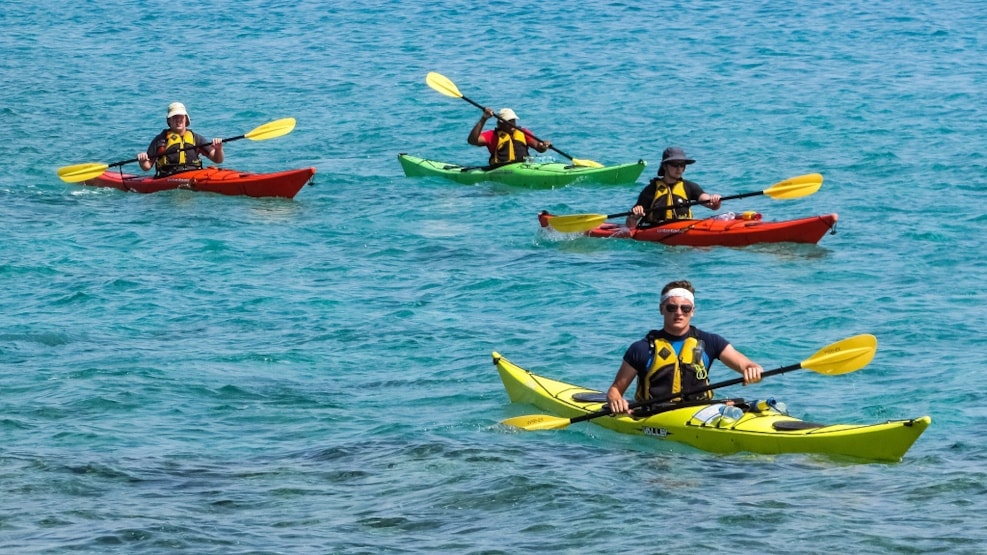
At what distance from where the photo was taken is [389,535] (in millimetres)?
8227

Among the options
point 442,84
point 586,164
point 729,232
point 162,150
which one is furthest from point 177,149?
point 729,232

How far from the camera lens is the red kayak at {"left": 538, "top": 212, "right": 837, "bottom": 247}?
52.1ft

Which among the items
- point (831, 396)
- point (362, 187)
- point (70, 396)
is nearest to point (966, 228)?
point (831, 396)

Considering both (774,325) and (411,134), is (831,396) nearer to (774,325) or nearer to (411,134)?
(774,325)

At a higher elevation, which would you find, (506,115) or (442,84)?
(442,84)

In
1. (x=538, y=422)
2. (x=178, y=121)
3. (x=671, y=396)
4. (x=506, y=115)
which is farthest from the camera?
(x=506, y=115)

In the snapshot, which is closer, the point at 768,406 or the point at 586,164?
the point at 768,406

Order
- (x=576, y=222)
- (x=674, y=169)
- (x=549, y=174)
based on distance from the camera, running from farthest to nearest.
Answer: (x=549, y=174), (x=576, y=222), (x=674, y=169)

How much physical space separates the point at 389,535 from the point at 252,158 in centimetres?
1660

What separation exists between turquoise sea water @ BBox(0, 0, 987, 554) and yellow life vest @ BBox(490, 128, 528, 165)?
63 centimetres

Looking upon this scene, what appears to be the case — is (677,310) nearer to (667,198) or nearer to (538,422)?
(538,422)

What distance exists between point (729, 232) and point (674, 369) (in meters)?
6.75

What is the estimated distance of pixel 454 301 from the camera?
14570 mm

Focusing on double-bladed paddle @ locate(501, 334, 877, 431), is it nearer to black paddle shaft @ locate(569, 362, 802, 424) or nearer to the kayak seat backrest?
black paddle shaft @ locate(569, 362, 802, 424)
